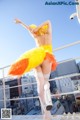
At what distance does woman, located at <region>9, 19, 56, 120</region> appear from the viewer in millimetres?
1369

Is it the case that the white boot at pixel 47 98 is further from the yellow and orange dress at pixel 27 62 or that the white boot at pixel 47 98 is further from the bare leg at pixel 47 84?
the yellow and orange dress at pixel 27 62

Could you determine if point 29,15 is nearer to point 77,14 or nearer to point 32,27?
point 32,27

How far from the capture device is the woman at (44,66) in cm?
137

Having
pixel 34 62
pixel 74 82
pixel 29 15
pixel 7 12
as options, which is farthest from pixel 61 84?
pixel 34 62

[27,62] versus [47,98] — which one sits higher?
[27,62]

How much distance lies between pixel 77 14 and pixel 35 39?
489mm

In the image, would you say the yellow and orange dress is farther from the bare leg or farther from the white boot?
the white boot

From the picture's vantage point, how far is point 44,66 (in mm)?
1521

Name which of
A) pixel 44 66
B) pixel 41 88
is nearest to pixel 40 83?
pixel 41 88

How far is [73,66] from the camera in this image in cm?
381

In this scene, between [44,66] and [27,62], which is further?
[44,66]

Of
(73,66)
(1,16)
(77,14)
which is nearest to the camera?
(77,14)


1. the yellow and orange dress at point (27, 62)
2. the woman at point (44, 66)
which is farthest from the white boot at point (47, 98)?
the yellow and orange dress at point (27, 62)

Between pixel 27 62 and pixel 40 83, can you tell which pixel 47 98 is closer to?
pixel 40 83
